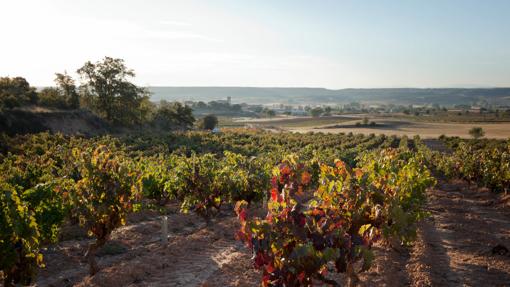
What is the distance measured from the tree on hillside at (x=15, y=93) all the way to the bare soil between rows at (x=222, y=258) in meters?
42.3

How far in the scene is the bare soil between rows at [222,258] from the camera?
34.0ft

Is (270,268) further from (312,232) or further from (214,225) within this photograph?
(214,225)

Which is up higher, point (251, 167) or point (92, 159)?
point (92, 159)

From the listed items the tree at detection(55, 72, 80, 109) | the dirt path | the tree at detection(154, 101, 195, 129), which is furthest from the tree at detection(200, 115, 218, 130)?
the dirt path

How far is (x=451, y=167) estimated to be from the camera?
32.7 metres

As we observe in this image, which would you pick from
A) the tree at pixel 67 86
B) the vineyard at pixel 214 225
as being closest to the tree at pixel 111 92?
the tree at pixel 67 86

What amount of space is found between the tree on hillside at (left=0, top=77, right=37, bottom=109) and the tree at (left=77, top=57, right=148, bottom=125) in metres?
8.80

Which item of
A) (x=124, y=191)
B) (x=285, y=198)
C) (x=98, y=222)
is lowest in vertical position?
(x=98, y=222)

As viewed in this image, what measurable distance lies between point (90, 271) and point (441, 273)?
28.8ft

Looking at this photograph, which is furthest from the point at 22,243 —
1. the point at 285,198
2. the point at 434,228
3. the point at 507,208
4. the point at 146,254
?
the point at 507,208

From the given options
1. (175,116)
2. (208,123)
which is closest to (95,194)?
(175,116)

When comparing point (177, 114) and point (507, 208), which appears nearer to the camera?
point (507, 208)

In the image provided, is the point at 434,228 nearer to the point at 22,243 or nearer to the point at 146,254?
the point at 146,254

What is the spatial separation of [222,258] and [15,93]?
56.8m
